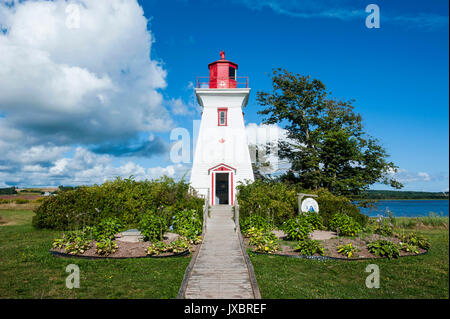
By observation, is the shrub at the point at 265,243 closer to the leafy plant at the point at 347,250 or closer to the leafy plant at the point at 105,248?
the leafy plant at the point at 347,250

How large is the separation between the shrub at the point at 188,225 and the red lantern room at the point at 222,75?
11.2 metres

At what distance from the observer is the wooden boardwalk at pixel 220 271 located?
20.8 feet

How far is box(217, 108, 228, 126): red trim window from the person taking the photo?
20562mm

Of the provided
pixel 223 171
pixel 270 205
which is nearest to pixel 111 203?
pixel 223 171

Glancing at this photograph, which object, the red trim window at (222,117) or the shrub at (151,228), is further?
the red trim window at (222,117)

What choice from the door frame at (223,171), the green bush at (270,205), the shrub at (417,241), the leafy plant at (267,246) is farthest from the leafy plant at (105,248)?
the shrub at (417,241)

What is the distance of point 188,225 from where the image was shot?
38.5ft

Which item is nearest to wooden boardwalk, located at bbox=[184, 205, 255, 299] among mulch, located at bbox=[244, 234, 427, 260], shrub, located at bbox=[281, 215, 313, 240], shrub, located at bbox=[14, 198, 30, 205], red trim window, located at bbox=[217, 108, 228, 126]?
mulch, located at bbox=[244, 234, 427, 260]

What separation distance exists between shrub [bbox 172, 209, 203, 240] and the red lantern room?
11.2 metres

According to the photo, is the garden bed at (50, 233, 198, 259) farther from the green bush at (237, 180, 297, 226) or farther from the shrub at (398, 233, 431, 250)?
the shrub at (398, 233, 431, 250)

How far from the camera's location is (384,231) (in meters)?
12.6

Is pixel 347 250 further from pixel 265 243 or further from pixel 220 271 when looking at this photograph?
pixel 220 271

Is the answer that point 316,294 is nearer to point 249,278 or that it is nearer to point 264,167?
point 249,278

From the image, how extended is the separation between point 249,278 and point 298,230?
482cm
